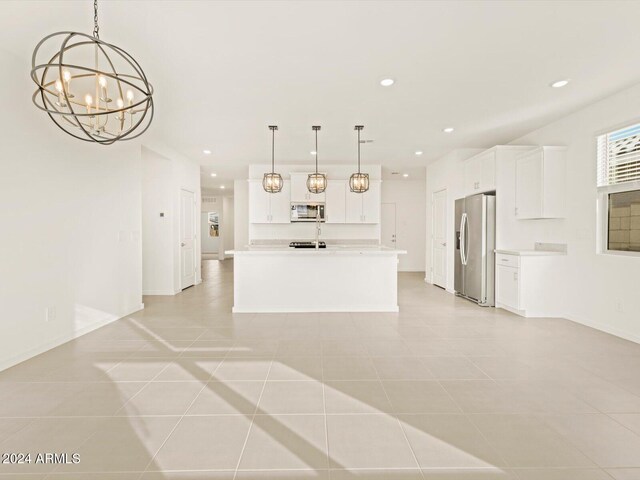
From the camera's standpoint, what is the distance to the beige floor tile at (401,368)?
278 centimetres

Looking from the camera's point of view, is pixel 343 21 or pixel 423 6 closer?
pixel 423 6

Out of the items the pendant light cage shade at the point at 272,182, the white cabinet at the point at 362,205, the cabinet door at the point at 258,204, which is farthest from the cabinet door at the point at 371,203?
the pendant light cage shade at the point at 272,182

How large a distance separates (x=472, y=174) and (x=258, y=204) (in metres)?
4.46

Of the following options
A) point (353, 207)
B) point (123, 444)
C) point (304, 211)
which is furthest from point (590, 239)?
point (123, 444)

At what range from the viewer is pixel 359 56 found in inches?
118

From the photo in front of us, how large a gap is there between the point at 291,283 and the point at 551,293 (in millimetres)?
3735

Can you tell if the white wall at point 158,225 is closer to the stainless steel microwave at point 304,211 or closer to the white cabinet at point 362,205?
the stainless steel microwave at point 304,211

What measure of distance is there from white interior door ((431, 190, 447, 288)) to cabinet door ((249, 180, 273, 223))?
3.83 meters

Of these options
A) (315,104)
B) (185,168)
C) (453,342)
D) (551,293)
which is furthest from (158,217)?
(551,293)

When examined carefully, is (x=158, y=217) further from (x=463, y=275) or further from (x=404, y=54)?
(x=463, y=275)

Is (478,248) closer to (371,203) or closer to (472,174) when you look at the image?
(472,174)

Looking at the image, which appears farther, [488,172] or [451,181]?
[451,181]

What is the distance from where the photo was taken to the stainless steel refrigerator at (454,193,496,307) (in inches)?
213

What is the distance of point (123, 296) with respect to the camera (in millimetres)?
4715
